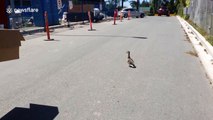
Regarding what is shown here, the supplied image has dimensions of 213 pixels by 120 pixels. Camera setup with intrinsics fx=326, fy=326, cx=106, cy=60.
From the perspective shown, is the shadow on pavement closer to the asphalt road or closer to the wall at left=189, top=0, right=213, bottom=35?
the asphalt road

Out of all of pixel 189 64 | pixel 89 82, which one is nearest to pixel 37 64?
pixel 89 82

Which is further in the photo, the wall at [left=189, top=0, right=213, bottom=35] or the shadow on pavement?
the wall at [left=189, top=0, right=213, bottom=35]

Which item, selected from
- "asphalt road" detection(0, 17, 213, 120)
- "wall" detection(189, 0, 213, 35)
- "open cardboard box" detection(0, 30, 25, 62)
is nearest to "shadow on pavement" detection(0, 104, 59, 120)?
"asphalt road" detection(0, 17, 213, 120)

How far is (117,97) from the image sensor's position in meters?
5.77

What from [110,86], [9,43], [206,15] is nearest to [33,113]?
[9,43]

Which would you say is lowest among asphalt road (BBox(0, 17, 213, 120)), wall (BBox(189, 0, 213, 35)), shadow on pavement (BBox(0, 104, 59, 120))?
asphalt road (BBox(0, 17, 213, 120))

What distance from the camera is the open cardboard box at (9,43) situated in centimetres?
487

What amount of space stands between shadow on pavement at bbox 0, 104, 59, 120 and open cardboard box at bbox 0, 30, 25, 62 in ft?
2.78

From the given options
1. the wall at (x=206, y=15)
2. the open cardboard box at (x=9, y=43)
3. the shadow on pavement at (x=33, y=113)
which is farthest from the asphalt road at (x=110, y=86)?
the wall at (x=206, y=15)

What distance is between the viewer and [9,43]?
5012 mm

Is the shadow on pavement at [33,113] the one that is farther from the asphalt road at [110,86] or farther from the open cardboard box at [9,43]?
the open cardboard box at [9,43]

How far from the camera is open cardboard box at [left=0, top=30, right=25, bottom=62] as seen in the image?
16.0ft

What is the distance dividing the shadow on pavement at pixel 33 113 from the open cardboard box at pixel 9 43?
2.78 ft

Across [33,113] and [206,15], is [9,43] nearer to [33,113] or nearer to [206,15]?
[33,113]
